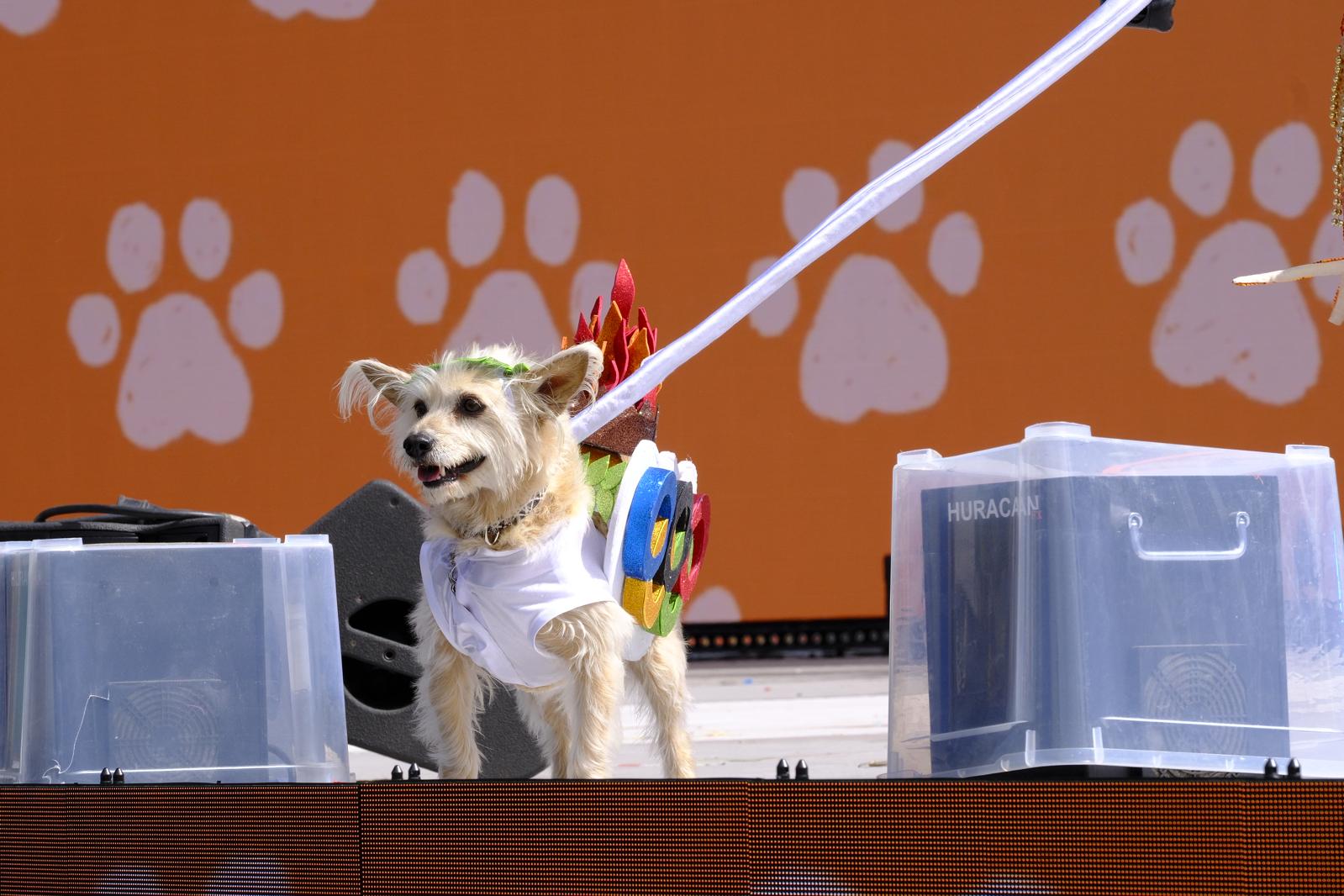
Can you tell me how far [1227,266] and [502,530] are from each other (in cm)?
→ 467

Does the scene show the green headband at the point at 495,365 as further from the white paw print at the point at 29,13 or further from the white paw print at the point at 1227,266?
the white paw print at the point at 29,13

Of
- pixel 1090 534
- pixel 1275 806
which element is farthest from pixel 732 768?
pixel 1275 806

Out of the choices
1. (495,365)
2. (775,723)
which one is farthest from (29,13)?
(495,365)

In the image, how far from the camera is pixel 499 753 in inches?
136

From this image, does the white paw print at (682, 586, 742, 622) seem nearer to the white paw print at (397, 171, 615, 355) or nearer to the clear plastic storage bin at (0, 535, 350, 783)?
the white paw print at (397, 171, 615, 355)

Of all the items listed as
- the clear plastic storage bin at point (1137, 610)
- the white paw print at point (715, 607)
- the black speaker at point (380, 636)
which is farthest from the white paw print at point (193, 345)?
the clear plastic storage bin at point (1137, 610)

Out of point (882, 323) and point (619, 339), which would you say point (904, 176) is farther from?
point (882, 323)

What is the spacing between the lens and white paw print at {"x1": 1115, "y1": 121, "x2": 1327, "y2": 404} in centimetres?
615

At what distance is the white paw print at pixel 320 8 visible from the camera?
6.68 meters

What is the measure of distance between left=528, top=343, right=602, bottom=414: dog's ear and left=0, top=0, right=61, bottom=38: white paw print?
18.0 ft

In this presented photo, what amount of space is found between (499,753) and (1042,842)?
1.97 metres

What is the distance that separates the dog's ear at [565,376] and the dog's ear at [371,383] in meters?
0.27

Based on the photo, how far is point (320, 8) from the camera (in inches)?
264

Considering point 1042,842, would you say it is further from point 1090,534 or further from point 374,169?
point 374,169
